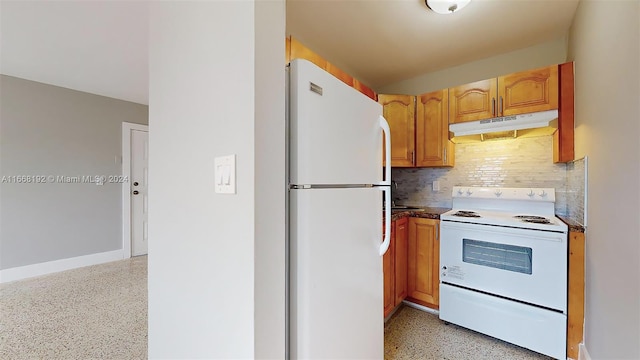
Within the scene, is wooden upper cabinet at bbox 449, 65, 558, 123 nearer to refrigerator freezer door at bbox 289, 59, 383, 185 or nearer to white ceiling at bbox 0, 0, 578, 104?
white ceiling at bbox 0, 0, 578, 104

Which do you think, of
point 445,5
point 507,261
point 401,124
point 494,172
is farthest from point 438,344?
point 445,5

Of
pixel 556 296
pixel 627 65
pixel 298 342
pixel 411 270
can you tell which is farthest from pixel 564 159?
pixel 298 342

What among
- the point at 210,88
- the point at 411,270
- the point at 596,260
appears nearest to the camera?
the point at 210,88

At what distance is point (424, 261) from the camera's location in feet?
7.50

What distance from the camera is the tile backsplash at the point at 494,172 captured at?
7.25ft

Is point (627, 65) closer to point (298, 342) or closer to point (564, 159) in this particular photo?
point (564, 159)

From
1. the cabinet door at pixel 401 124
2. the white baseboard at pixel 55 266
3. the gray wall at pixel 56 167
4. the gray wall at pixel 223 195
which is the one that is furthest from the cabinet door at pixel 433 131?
the white baseboard at pixel 55 266

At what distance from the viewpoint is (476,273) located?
6.52 ft

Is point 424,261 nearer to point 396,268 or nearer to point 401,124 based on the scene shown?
point 396,268

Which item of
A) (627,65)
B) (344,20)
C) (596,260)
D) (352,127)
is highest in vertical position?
(344,20)

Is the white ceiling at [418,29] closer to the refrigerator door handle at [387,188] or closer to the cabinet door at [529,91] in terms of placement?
the cabinet door at [529,91]

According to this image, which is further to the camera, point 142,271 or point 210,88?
point 142,271

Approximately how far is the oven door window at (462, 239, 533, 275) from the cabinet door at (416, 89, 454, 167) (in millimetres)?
818

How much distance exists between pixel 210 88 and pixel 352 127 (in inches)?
23.6
